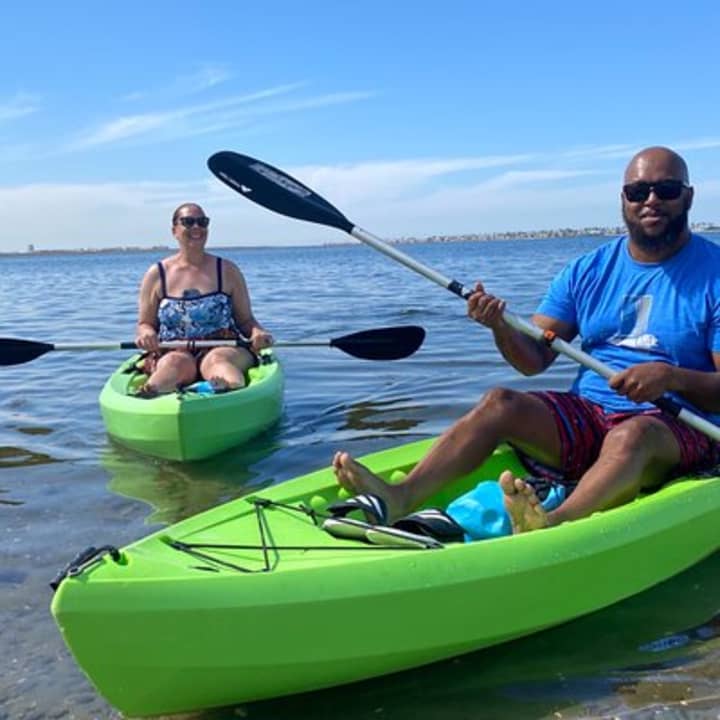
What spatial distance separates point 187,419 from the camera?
18.4ft

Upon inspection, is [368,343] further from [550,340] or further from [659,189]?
[659,189]

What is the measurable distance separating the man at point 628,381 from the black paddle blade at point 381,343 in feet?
7.92

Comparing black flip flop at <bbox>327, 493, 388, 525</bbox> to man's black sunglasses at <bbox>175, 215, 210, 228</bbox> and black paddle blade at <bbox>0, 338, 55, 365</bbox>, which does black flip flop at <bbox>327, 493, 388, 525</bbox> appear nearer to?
man's black sunglasses at <bbox>175, 215, 210, 228</bbox>

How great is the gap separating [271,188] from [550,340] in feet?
5.46

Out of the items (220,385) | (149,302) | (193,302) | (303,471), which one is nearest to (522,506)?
(303,471)

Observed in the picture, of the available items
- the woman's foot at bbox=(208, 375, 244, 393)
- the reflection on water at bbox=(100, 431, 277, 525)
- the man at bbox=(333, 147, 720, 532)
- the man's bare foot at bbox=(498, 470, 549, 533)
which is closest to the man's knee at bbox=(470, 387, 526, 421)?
the man at bbox=(333, 147, 720, 532)

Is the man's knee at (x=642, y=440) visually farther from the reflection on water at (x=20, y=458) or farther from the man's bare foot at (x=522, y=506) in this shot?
the reflection on water at (x=20, y=458)

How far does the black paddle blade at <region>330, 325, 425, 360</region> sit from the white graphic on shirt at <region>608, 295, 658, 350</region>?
2.60 metres

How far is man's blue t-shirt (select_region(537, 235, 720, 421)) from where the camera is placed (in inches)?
146

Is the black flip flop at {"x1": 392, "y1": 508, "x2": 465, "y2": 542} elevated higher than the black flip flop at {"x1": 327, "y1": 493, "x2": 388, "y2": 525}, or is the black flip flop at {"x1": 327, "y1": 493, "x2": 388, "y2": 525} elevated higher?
the black flip flop at {"x1": 327, "y1": 493, "x2": 388, "y2": 525}

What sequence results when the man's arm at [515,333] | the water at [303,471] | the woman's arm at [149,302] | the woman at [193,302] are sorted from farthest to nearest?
1. the woman's arm at [149,302]
2. the woman at [193,302]
3. the man's arm at [515,333]
4. the water at [303,471]

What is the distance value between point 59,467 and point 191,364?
1.04 meters

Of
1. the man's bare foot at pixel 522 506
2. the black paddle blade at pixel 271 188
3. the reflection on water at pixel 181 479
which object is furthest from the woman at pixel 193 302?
the man's bare foot at pixel 522 506

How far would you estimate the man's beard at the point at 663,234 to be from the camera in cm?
379
